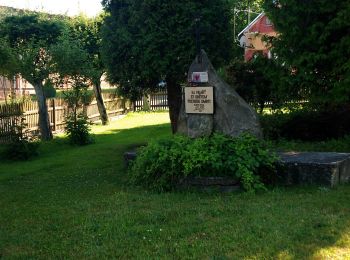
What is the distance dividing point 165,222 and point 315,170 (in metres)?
2.94

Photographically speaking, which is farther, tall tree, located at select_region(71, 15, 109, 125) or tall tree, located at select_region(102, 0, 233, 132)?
tall tree, located at select_region(71, 15, 109, 125)

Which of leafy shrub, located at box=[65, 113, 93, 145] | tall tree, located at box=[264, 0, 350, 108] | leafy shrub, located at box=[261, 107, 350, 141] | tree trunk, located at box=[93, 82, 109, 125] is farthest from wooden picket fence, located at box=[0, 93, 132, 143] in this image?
tall tree, located at box=[264, 0, 350, 108]

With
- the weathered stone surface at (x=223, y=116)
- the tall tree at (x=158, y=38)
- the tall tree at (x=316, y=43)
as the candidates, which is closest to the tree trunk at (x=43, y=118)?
the tall tree at (x=158, y=38)

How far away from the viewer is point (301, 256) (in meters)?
4.62

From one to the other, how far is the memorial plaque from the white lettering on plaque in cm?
16

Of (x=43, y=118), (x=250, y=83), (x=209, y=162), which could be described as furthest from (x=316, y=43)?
(x=43, y=118)

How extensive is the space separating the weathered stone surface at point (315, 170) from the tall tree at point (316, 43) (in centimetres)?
226

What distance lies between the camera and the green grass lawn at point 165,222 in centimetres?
490

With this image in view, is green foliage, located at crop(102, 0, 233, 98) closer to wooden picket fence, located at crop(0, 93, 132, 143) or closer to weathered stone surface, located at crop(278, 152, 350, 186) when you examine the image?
wooden picket fence, located at crop(0, 93, 132, 143)

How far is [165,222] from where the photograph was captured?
592 centimetres

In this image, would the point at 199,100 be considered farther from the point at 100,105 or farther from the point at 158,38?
the point at 100,105

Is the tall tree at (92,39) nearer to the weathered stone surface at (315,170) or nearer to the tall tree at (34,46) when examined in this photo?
the tall tree at (34,46)

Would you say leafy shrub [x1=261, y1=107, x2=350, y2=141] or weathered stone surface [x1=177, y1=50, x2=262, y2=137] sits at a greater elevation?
weathered stone surface [x1=177, y1=50, x2=262, y2=137]

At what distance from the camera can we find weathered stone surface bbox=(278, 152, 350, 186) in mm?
7633
